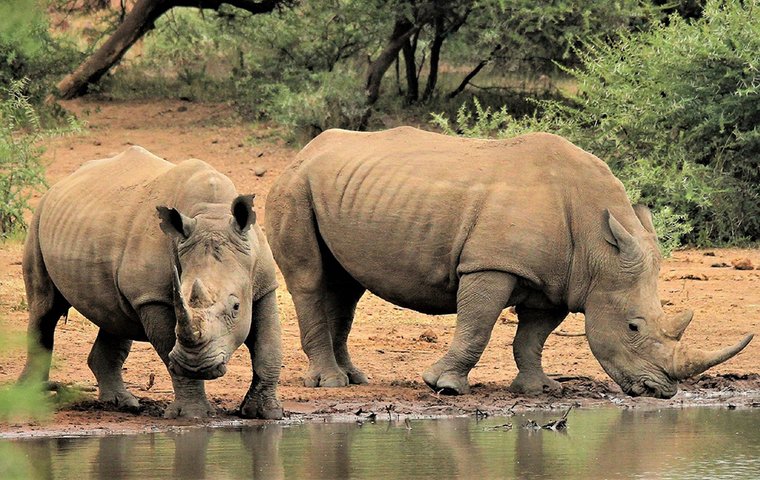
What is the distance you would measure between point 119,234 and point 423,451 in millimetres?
2113

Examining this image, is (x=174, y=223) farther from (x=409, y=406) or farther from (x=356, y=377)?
(x=356, y=377)

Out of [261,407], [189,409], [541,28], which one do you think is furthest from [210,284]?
[541,28]

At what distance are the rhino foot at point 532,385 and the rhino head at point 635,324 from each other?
56cm

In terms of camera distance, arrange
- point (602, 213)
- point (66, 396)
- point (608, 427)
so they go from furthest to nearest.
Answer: point (602, 213) → point (608, 427) → point (66, 396)

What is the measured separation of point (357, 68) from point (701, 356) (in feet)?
38.3

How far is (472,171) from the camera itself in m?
9.42

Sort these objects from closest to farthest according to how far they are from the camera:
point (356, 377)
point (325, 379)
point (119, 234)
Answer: point (119, 234)
point (325, 379)
point (356, 377)

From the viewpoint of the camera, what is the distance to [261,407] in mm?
8344

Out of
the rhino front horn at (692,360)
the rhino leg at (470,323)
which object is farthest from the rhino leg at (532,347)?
the rhino front horn at (692,360)

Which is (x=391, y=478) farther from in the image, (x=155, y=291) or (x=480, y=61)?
(x=480, y=61)

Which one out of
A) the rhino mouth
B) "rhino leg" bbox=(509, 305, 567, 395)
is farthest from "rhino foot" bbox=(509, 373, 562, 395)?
the rhino mouth

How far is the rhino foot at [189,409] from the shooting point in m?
8.12

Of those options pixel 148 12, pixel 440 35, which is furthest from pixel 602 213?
pixel 148 12

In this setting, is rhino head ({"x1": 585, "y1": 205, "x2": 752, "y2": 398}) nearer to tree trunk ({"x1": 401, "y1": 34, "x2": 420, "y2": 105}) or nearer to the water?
the water
